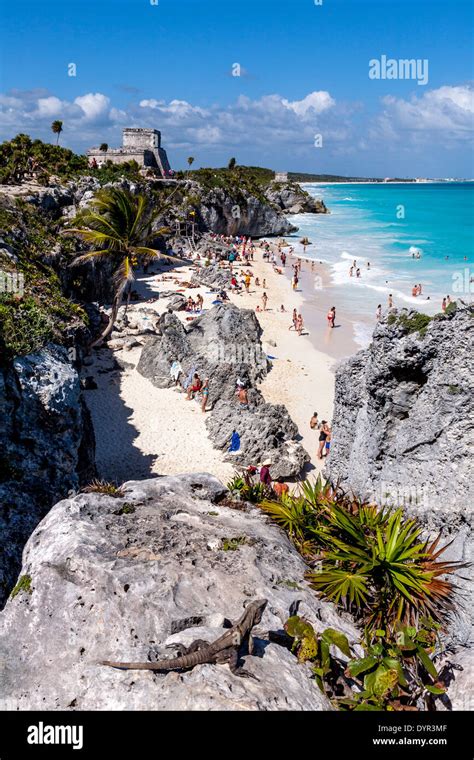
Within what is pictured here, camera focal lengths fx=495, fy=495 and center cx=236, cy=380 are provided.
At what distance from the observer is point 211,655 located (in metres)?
3.88

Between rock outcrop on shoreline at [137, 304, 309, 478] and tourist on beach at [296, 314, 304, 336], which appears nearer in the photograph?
rock outcrop on shoreline at [137, 304, 309, 478]

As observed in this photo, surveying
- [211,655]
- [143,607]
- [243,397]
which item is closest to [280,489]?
[143,607]

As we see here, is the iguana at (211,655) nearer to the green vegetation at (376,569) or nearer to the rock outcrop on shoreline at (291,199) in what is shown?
the green vegetation at (376,569)

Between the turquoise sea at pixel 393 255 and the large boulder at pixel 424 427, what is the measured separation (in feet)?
2.86

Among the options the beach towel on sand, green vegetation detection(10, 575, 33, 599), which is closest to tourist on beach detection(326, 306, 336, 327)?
the beach towel on sand

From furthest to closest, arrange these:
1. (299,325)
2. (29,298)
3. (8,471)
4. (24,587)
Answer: (299,325), (29,298), (8,471), (24,587)

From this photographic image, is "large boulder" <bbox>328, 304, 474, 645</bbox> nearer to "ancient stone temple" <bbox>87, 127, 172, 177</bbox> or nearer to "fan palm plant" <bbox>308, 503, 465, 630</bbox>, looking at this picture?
"fan palm plant" <bbox>308, 503, 465, 630</bbox>

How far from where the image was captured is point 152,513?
5.90 m

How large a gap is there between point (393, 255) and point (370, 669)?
4876 centimetres

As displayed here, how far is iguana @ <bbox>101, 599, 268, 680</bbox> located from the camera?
3793 mm

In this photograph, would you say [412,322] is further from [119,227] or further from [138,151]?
[138,151]

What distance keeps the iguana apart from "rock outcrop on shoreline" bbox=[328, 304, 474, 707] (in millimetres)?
2382

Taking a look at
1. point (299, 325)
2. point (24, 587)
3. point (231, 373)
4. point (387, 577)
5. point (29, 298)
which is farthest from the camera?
point (299, 325)

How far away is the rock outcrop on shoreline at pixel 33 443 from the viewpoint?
743cm
